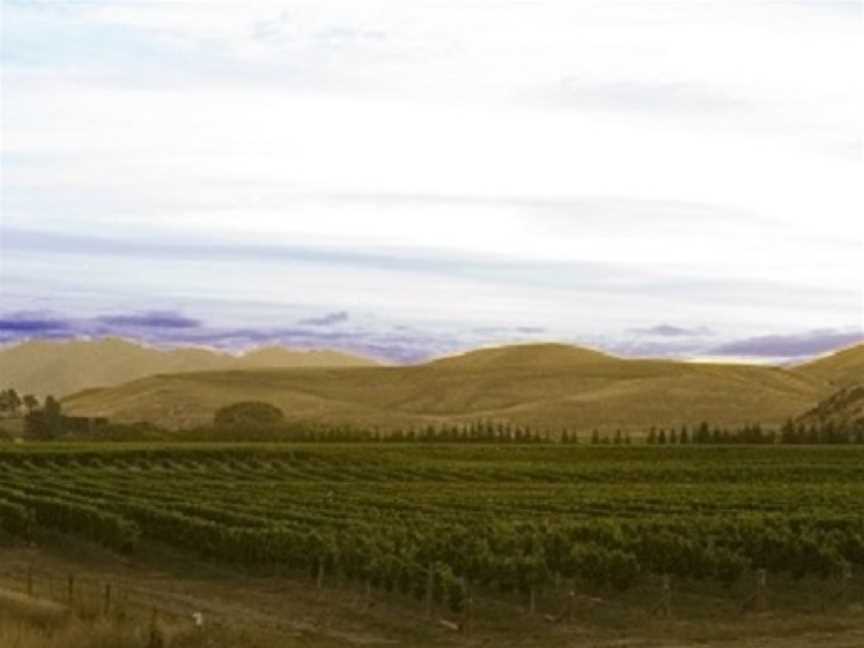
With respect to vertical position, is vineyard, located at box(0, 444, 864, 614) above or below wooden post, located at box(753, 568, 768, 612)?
above

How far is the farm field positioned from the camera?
3966 cm

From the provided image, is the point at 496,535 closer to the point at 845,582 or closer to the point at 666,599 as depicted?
the point at 666,599

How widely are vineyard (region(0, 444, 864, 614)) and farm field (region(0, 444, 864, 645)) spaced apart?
8 centimetres

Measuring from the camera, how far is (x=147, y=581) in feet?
154

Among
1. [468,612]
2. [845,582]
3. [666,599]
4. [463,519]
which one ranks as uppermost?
[463,519]

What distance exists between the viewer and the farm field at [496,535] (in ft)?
130

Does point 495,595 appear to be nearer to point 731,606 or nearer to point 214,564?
point 731,606

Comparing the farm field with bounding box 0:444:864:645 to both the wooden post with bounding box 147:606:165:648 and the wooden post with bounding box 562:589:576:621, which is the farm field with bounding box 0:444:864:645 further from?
the wooden post with bounding box 147:606:165:648

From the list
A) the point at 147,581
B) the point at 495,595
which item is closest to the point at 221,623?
the point at 495,595

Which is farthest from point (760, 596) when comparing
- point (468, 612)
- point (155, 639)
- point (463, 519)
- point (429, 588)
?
point (155, 639)

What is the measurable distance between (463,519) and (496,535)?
31.9 feet

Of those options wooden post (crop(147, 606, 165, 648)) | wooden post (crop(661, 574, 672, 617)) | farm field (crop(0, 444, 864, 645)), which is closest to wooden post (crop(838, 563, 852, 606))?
farm field (crop(0, 444, 864, 645))

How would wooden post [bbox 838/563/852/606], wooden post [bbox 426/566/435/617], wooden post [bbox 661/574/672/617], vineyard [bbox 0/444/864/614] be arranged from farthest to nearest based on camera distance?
wooden post [bbox 838/563/852/606] → vineyard [bbox 0/444/864/614] → wooden post [bbox 661/574/672/617] → wooden post [bbox 426/566/435/617]

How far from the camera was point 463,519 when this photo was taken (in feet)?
177
